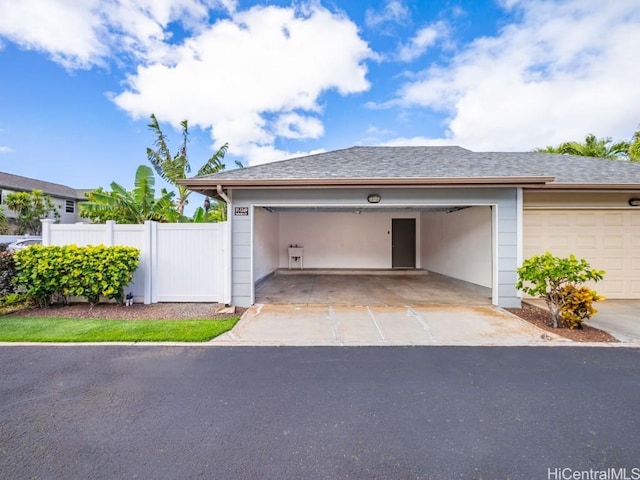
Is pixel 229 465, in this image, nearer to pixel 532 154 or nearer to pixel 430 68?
pixel 532 154

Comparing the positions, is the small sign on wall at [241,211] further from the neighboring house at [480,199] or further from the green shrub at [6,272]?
the green shrub at [6,272]

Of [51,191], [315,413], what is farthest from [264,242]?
[51,191]

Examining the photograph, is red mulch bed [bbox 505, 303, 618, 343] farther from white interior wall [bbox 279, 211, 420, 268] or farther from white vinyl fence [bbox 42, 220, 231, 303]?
white interior wall [bbox 279, 211, 420, 268]

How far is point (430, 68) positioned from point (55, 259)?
14622mm

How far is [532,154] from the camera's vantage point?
9.56 metres

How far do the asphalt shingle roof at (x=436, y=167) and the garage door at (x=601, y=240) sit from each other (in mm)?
980

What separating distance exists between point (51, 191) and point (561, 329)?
107 ft

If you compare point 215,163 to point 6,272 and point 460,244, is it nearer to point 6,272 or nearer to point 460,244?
point 6,272

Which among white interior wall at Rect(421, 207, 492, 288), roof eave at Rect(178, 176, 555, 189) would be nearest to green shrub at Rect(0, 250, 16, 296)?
roof eave at Rect(178, 176, 555, 189)

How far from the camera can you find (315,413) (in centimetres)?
271

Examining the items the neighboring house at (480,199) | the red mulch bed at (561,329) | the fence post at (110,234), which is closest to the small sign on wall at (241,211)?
the neighboring house at (480,199)

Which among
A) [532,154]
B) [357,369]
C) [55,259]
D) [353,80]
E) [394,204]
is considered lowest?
[357,369]

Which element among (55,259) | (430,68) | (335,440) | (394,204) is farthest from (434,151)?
(55,259)

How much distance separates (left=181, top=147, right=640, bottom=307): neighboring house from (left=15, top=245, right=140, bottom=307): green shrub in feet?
7.34
